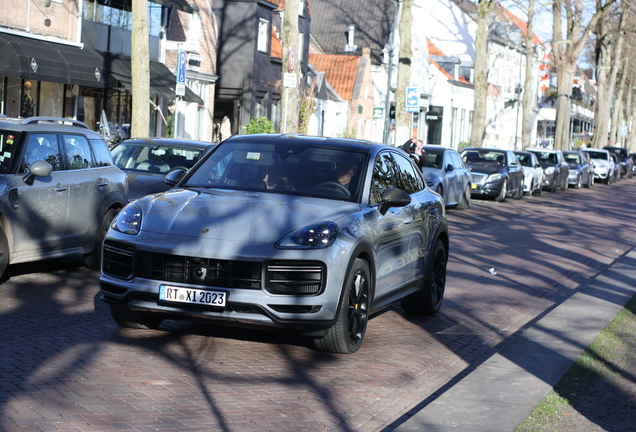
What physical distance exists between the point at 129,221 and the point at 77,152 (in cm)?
404

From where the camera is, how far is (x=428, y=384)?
6.52 meters

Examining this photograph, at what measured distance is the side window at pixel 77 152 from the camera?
10.5 meters

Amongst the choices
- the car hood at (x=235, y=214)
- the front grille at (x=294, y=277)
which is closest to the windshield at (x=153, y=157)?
the car hood at (x=235, y=214)

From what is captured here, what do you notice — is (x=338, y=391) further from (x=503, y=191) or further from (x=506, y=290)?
(x=503, y=191)

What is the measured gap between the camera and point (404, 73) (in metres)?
31.0

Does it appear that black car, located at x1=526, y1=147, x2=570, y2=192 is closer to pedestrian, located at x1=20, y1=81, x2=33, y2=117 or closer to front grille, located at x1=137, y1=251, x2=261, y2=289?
pedestrian, located at x1=20, y1=81, x2=33, y2=117

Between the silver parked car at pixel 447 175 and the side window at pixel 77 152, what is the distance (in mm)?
A: 13216

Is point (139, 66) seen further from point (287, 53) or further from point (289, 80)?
point (287, 53)

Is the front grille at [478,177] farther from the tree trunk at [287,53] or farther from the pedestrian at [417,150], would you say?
the tree trunk at [287,53]

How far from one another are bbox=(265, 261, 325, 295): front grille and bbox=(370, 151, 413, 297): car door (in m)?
0.95

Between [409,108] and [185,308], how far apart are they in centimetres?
2514

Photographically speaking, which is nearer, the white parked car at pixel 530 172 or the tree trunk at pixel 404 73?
the tree trunk at pixel 404 73

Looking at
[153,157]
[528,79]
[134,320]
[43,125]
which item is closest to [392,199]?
[134,320]

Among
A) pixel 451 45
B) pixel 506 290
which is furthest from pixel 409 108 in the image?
pixel 451 45
